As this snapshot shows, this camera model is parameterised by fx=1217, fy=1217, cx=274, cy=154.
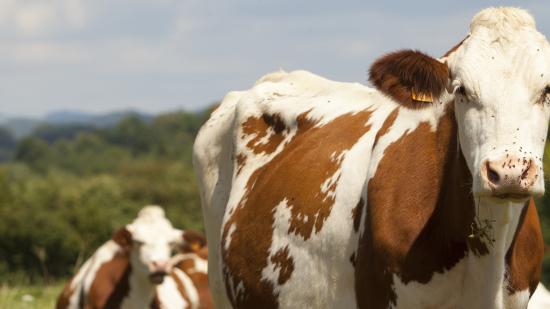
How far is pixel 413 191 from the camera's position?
5.48 m

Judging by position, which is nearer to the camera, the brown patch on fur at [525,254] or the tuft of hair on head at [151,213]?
the brown patch on fur at [525,254]

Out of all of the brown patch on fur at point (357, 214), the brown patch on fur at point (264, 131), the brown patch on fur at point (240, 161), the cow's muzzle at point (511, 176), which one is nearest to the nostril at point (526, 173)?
the cow's muzzle at point (511, 176)

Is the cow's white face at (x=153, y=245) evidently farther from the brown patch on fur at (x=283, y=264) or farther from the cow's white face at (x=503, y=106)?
the cow's white face at (x=503, y=106)

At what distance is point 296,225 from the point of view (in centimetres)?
647

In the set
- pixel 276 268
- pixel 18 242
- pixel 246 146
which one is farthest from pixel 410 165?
pixel 18 242

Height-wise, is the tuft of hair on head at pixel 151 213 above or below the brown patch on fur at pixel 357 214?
below

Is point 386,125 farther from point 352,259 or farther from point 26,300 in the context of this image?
point 26,300

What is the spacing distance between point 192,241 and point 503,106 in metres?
9.84

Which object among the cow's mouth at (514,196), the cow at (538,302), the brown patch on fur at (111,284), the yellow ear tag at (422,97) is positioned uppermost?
the yellow ear tag at (422,97)

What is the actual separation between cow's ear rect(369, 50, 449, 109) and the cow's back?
375 mm

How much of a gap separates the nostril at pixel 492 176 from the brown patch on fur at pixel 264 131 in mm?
2998

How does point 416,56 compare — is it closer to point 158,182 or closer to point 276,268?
point 276,268

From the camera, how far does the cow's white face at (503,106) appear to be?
4645 millimetres

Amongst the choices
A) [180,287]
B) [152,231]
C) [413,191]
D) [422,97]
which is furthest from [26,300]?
[422,97]
